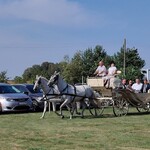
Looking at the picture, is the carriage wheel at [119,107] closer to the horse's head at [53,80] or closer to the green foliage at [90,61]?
the horse's head at [53,80]

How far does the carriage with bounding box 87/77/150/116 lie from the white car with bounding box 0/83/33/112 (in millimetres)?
4138

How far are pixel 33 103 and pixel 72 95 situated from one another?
20.2ft

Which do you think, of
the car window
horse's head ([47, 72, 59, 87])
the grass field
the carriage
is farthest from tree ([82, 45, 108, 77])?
the grass field

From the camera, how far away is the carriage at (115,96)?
20.9 m

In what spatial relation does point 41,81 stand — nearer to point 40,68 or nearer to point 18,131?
point 18,131

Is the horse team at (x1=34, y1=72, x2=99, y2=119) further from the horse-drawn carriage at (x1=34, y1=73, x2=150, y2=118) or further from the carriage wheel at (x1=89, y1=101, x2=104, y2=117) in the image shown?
the carriage wheel at (x1=89, y1=101, x2=104, y2=117)

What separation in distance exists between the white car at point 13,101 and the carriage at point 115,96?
4138 mm

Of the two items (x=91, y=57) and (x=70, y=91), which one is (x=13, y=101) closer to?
(x=70, y=91)

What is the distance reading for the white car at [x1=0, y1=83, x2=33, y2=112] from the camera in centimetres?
2328

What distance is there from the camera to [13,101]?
2350cm

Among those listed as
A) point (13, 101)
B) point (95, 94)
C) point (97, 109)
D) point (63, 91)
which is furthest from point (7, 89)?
point (63, 91)

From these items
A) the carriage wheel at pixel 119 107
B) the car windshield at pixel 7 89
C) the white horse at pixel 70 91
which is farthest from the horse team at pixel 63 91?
the car windshield at pixel 7 89

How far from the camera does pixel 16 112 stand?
2428 cm

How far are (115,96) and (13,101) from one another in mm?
5527
